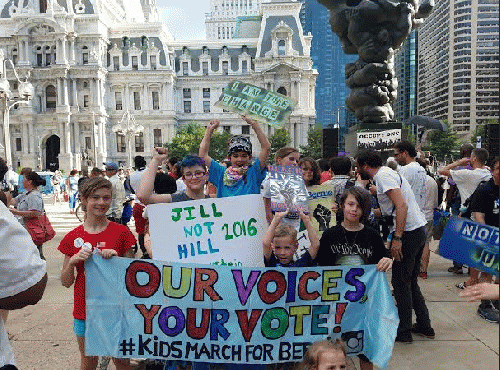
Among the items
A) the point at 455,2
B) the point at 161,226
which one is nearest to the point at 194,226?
the point at 161,226

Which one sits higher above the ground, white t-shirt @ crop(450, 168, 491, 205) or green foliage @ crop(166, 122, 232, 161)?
green foliage @ crop(166, 122, 232, 161)

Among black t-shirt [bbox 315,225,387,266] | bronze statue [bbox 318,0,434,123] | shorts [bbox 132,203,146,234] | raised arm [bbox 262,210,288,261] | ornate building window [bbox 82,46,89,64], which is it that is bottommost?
shorts [bbox 132,203,146,234]

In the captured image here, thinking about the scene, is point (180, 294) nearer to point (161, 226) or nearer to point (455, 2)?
point (161, 226)

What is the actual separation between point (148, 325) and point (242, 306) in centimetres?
66

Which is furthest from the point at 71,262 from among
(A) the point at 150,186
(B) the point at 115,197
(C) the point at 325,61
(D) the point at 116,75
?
(C) the point at 325,61

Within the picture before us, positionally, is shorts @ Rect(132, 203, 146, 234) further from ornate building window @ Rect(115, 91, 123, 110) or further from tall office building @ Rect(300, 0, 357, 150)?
tall office building @ Rect(300, 0, 357, 150)

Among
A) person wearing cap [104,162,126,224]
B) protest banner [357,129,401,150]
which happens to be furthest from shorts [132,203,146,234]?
protest banner [357,129,401,150]

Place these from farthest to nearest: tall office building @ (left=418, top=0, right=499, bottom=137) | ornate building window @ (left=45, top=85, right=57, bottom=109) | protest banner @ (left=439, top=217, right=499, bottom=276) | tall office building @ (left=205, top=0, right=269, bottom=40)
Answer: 1. tall office building @ (left=205, top=0, right=269, bottom=40)
2. tall office building @ (left=418, top=0, right=499, bottom=137)
3. ornate building window @ (left=45, top=85, right=57, bottom=109)
4. protest banner @ (left=439, top=217, right=499, bottom=276)

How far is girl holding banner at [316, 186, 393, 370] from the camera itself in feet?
11.6

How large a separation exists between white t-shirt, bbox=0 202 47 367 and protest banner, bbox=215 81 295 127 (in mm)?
2990

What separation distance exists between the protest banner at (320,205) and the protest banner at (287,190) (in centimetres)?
115

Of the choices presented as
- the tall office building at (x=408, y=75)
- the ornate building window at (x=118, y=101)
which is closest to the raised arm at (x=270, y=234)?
the ornate building window at (x=118, y=101)

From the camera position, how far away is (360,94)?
10.6 meters

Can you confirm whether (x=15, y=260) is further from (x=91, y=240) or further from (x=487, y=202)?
(x=487, y=202)
